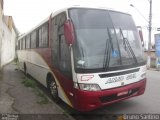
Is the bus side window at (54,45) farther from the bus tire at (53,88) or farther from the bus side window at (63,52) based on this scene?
the bus tire at (53,88)

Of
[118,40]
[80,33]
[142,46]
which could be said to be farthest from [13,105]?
[142,46]

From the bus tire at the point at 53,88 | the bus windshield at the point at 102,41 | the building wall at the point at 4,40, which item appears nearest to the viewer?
the bus windshield at the point at 102,41

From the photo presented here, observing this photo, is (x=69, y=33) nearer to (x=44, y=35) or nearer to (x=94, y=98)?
(x=94, y=98)

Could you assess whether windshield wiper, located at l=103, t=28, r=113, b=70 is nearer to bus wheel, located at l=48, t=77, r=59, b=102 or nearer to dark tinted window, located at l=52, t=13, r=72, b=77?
dark tinted window, located at l=52, t=13, r=72, b=77

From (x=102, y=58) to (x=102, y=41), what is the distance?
18.3 inches

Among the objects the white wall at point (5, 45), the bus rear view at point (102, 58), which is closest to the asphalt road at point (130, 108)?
the bus rear view at point (102, 58)

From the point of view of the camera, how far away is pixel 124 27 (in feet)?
22.2

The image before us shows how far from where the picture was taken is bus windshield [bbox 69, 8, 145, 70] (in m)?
5.95

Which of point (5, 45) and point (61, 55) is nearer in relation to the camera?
point (61, 55)

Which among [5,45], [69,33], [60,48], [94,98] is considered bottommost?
[5,45]

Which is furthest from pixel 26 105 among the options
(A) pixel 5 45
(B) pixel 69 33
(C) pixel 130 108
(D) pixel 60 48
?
(A) pixel 5 45

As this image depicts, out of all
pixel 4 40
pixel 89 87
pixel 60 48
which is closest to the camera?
pixel 89 87

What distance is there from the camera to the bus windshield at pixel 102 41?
234 inches

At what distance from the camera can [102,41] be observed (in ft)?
20.3
